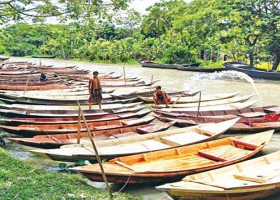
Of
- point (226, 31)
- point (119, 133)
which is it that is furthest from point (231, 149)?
point (226, 31)

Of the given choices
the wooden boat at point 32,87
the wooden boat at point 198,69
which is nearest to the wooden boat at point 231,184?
the wooden boat at point 32,87

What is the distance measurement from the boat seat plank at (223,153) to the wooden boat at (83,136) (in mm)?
1845

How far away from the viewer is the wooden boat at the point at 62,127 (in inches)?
337

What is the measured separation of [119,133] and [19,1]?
152 inches

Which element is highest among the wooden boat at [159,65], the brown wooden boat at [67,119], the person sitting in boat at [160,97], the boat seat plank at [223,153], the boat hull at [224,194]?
the wooden boat at [159,65]

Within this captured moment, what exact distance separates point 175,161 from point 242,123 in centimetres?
428

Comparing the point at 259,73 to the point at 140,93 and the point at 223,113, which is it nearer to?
the point at 140,93

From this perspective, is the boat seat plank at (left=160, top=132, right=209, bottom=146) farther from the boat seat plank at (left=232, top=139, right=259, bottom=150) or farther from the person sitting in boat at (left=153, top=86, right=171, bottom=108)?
the person sitting in boat at (left=153, top=86, right=171, bottom=108)

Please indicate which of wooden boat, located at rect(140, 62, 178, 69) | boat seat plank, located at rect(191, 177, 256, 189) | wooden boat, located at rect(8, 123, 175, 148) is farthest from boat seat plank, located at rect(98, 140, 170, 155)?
wooden boat, located at rect(140, 62, 178, 69)

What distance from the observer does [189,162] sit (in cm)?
686

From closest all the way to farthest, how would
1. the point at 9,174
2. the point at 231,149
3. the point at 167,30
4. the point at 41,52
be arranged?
the point at 9,174 → the point at 231,149 → the point at 167,30 → the point at 41,52

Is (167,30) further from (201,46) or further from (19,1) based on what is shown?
(19,1)

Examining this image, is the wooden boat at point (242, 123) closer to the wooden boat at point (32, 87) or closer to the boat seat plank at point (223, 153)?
the boat seat plank at point (223, 153)

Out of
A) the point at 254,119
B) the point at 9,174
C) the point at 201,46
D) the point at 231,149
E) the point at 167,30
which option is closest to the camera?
the point at 9,174
